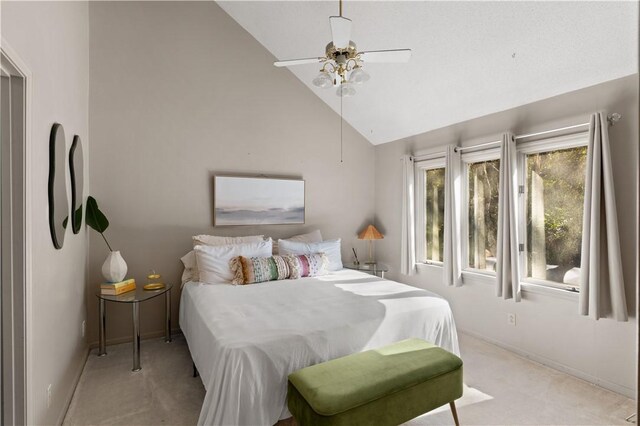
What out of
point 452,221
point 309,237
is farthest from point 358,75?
point 309,237

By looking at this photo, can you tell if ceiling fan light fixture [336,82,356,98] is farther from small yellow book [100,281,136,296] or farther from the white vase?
small yellow book [100,281,136,296]

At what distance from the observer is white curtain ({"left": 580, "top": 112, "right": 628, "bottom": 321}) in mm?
2332

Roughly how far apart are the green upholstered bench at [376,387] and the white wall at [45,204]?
1274mm

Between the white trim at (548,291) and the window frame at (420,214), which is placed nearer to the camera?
the white trim at (548,291)

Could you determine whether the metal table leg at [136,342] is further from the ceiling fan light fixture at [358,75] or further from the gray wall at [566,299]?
the gray wall at [566,299]

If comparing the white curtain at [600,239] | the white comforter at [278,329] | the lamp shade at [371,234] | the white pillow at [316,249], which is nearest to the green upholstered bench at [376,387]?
the white comforter at [278,329]

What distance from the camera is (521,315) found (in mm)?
3066

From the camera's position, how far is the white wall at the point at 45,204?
153 centimetres

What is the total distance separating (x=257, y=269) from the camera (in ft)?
10.4

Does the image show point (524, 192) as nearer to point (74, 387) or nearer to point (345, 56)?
point (345, 56)

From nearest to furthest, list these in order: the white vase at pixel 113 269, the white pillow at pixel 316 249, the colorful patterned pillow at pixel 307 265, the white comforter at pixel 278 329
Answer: the white comforter at pixel 278 329
the white vase at pixel 113 269
the colorful patterned pillow at pixel 307 265
the white pillow at pixel 316 249

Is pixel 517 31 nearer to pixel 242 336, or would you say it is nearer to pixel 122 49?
pixel 242 336

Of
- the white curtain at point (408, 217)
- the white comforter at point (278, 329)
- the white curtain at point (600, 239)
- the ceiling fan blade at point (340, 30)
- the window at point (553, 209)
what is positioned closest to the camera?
the white comforter at point (278, 329)

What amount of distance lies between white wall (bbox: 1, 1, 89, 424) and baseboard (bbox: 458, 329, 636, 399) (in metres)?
3.54
